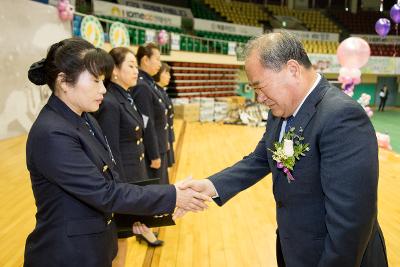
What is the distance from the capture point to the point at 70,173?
1.28 meters

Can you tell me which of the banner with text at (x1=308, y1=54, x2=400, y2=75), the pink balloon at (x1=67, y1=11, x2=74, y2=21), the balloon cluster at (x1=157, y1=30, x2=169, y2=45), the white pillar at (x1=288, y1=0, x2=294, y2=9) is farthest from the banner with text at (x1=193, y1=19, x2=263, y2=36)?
the pink balloon at (x1=67, y1=11, x2=74, y2=21)

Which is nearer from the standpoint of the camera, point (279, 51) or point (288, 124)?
point (279, 51)

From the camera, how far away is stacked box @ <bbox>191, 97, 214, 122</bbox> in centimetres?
1120

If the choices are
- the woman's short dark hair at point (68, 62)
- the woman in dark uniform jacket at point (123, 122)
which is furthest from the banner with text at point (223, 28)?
the woman's short dark hair at point (68, 62)

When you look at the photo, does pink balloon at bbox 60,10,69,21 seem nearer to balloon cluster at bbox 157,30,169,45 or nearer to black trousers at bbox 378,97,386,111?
balloon cluster at bbox 157,30,169,45

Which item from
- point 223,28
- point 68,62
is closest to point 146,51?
point 68,62

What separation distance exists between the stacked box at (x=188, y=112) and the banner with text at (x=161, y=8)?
13.1 feet

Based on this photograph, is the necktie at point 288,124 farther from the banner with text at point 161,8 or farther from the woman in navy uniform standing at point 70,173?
the banner with text at point 161,8

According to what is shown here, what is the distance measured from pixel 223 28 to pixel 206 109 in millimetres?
4595

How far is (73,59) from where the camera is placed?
4.44ft

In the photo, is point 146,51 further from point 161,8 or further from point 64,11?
point 161,8

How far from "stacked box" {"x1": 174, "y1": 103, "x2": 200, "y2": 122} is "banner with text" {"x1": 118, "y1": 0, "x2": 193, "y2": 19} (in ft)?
13.1

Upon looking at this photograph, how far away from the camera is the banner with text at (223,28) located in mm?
13562

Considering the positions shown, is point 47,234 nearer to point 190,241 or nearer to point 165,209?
point 165,209
